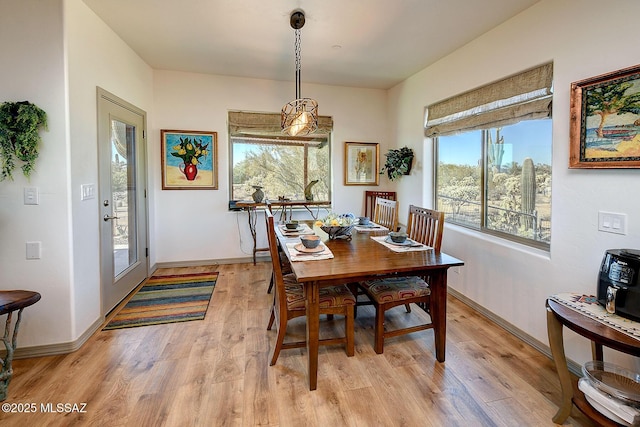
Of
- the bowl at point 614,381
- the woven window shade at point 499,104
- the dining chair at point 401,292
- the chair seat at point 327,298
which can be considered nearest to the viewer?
the bowl at point 614,381

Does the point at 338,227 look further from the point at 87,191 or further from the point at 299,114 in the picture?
the point at 87,191

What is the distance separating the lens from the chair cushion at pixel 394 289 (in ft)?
7.42

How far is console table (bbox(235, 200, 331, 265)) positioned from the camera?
4.30 m

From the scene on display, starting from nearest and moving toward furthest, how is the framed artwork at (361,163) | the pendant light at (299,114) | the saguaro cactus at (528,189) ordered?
the saguaro cactus at (528,189) < the pendant light at (299,114) < the framed artwork at (361,163)

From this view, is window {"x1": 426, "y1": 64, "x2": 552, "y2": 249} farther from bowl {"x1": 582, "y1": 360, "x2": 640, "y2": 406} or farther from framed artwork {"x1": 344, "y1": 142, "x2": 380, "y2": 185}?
framed artwork {"x1": 344, "y1": 142, "x2": 380, "y2": 185}

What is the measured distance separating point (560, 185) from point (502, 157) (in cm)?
76

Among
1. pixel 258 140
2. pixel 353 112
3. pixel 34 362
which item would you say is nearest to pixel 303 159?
pixel 258 140

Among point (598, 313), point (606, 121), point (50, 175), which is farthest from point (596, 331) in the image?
point (50, 175)

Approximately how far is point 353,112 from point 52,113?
366 centimetres

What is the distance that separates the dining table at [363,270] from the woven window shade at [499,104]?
53.3 inches

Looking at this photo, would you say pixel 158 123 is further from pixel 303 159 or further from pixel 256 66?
pixel 303 159

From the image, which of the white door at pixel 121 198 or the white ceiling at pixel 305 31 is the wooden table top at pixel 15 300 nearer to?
the white door at pixel 121 198

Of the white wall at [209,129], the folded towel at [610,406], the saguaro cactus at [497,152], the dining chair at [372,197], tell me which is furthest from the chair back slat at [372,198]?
the folded towel at [610,406]

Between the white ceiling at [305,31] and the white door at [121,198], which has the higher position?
the white ceiling at [305,31]
